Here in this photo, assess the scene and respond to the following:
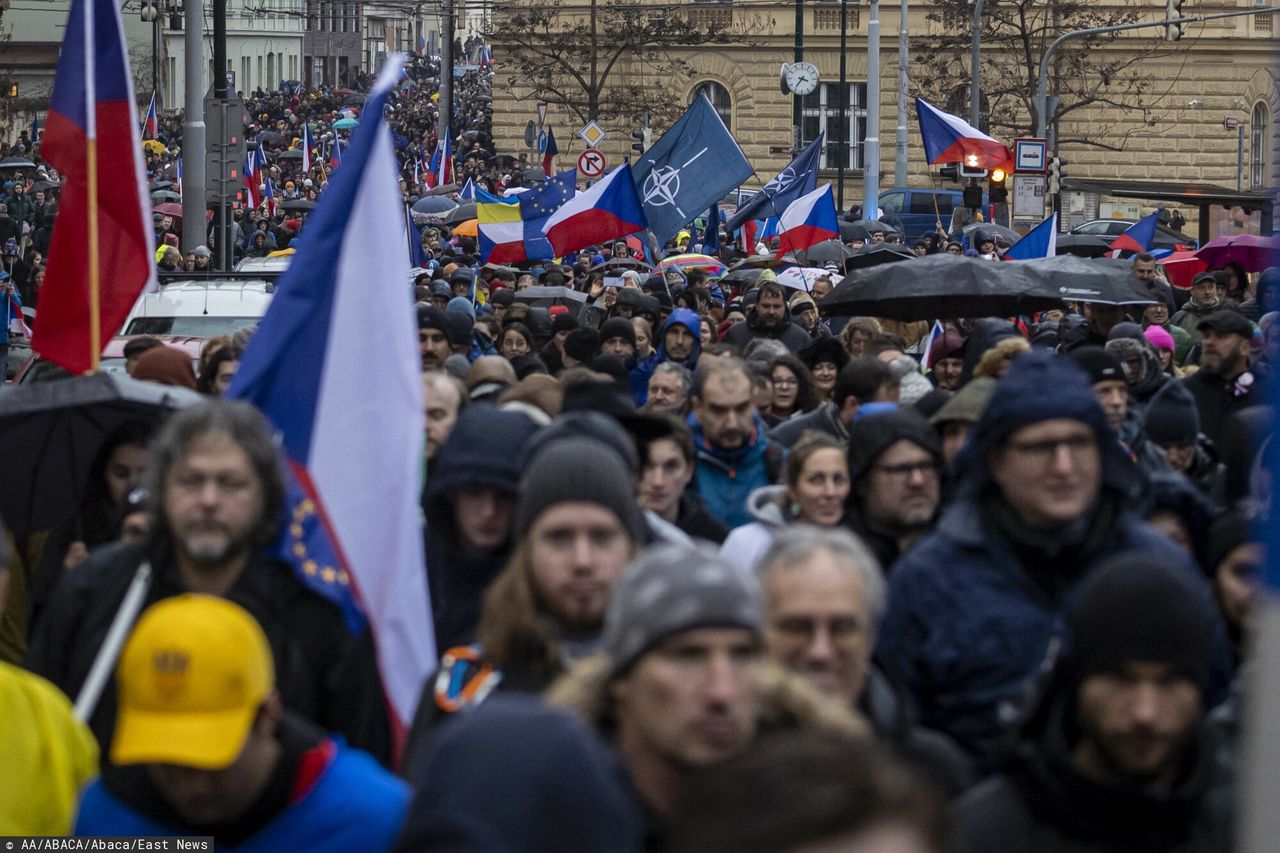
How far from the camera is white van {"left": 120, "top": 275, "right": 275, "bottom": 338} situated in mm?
13539

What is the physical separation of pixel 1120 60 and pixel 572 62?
43.3 feet

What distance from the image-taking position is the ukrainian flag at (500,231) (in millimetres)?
20406

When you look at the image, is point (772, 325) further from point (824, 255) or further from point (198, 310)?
point (824, 255)

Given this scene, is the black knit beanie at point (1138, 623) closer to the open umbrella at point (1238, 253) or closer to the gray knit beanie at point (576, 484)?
the gray knit beanie at point (576, 484)

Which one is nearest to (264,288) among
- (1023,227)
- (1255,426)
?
(1255,426)

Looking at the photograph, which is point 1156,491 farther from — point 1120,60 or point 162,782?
point 1120,60

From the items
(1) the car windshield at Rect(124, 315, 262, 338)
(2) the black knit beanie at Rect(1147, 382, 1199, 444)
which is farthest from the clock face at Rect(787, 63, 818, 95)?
(2) the black knit beanie at Rect(1147, 382, 1199, 444)

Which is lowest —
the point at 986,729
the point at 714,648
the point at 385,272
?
the point at 986,729

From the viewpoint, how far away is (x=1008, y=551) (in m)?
4.37

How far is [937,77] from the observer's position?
5203 cm

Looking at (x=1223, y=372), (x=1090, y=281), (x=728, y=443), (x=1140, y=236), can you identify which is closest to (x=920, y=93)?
(x=1140, y=236)

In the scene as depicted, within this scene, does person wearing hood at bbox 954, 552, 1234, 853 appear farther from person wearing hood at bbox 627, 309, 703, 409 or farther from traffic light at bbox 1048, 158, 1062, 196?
traffic light at bbox 1048, 158, 1062, 196

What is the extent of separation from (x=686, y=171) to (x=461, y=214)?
49.1ft

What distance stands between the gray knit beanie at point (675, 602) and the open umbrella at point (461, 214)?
93.1 ft
